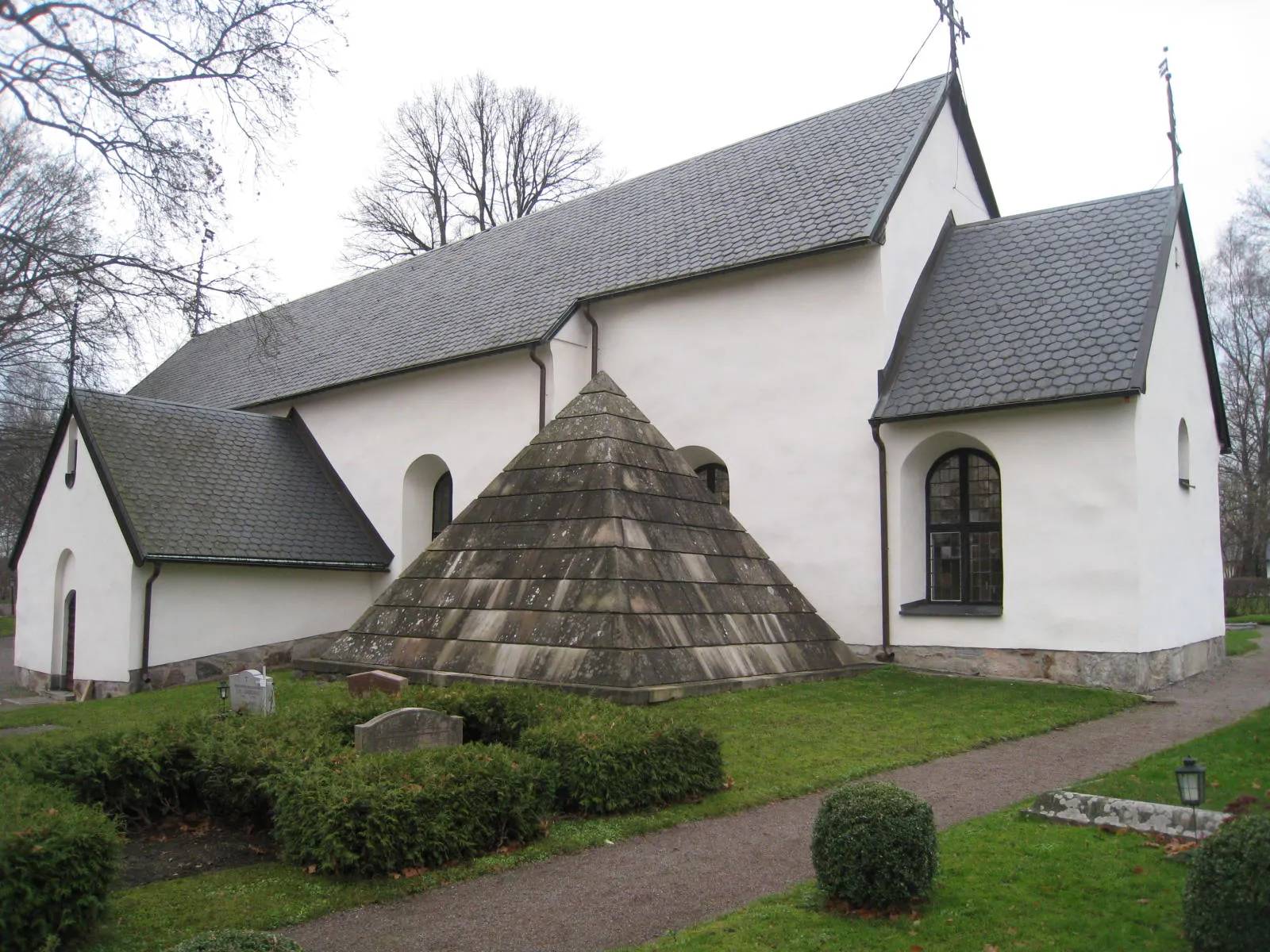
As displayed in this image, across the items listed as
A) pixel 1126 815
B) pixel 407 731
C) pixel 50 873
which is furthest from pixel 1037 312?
pixel 50 873

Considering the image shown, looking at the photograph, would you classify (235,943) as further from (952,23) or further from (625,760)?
(952,23)

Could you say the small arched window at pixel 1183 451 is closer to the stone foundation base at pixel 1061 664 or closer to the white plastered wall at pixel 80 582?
the stone foundation base at pixel 1061 664

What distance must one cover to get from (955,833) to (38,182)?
19996mm

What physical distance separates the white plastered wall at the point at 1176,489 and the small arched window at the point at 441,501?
1308 centimetres

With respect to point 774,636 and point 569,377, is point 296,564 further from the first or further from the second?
point 774,636

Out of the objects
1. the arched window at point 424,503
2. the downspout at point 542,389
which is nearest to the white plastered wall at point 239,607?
the arched window at point 424,503

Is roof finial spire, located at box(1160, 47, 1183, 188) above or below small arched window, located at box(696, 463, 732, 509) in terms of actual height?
above

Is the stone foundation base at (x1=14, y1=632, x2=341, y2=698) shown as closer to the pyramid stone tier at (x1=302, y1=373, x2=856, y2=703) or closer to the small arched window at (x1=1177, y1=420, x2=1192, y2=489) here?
the pyramid stone tier at (x1=302, y1=373, x2=856, y2=703)

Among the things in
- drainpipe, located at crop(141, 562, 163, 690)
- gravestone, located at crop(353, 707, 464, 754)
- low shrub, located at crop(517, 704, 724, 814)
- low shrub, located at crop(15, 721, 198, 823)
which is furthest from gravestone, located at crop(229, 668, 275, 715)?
drainpipe, located at crop(141, 562, 163, 690)

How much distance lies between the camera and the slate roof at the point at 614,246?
648 inches

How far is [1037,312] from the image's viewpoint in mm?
14633

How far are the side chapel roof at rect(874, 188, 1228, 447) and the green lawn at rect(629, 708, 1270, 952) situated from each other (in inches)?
299

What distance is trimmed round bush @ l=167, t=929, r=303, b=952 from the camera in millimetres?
4125

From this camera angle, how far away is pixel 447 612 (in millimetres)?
11523
